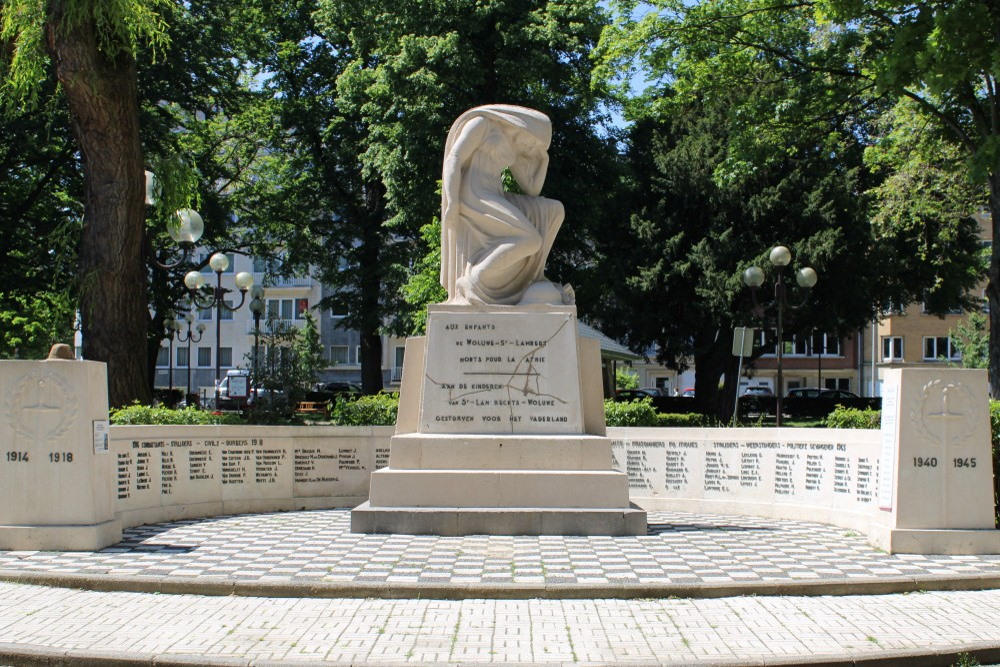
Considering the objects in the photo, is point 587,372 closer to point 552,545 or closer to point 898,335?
point 552,545

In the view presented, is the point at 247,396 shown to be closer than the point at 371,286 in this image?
Yes

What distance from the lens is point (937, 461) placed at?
969 centimetres

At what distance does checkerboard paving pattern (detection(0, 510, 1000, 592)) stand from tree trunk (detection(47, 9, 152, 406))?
216 inches

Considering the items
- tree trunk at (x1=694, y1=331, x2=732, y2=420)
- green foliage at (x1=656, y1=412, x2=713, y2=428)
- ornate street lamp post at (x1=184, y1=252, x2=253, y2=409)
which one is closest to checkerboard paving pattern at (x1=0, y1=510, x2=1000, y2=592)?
green foliage at (x1=656, y1=412, x2=713, y2=428)

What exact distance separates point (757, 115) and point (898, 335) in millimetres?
47685

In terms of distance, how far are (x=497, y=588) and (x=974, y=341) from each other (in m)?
53.6

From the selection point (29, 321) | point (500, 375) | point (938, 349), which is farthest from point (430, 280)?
point (938, 349)

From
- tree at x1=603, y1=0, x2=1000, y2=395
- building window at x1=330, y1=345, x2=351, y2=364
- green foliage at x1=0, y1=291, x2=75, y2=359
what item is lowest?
building window at x1=330, y1=345, x2=351, y2=364

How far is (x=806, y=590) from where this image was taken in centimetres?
783

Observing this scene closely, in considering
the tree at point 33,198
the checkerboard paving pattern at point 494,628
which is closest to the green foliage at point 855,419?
the checkerboard paving pattern at point 494,628

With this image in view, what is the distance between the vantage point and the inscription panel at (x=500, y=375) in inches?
457

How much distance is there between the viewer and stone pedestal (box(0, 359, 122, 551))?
980 cm

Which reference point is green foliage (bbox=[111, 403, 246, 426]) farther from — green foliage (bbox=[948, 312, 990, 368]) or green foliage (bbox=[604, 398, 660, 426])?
green foliage (bbox=[948, 312, 990, 368])

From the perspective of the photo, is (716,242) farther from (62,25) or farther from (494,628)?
(494,628)
